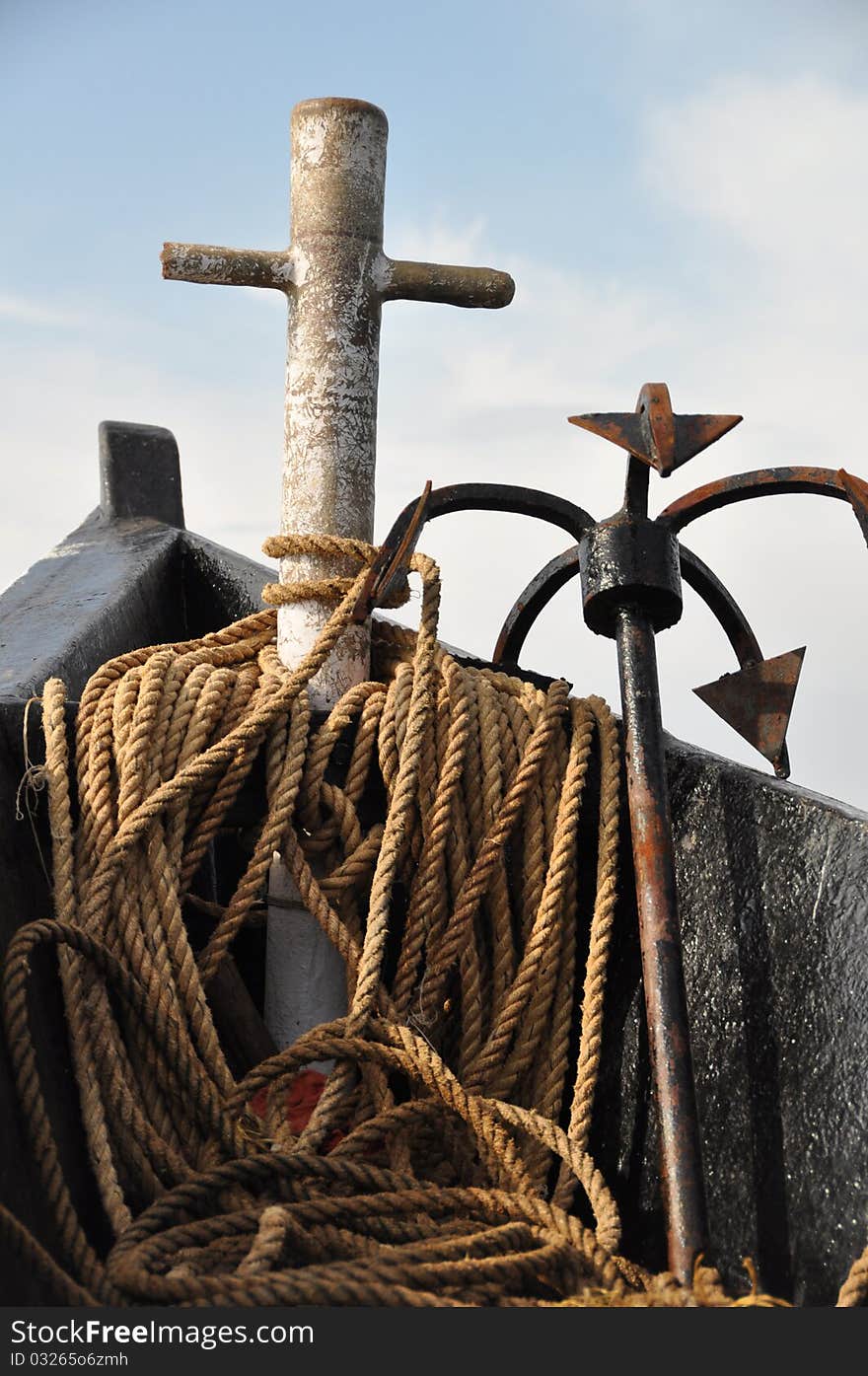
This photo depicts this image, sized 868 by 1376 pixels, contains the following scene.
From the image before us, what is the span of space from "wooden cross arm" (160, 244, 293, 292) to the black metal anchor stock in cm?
46

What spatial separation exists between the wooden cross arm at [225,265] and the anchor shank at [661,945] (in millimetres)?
769

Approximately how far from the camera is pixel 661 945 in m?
1.49

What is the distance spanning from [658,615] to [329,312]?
690 mm

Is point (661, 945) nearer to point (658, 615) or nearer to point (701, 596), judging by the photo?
point (658, 615)

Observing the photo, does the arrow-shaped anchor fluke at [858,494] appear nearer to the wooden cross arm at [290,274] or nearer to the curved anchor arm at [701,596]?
the curved anchor arm at [701,596]

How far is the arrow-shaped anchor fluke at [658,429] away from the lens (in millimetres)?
1620

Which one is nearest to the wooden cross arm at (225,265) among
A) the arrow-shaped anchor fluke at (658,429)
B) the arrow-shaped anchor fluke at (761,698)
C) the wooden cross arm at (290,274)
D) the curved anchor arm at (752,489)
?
the wooden cross arm at (290,274)

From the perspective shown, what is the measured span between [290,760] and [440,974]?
333mm

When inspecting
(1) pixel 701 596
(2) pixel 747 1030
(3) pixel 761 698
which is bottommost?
(2) pixel 747 1030

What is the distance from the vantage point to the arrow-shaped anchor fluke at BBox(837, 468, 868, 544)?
5.37 ft

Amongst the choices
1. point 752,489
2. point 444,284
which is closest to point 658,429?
point 752,489

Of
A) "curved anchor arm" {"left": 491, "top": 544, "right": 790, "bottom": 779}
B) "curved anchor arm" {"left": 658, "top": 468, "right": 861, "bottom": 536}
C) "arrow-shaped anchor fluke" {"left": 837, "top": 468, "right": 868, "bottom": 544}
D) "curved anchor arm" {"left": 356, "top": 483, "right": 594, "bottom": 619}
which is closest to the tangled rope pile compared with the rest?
"curved anchor arm" {"left": 356, "top": 483, "right": 594, "bottom": 619}

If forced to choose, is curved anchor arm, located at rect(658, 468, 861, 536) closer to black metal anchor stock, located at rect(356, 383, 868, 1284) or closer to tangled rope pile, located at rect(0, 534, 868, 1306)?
black metal anchor stock, located at rect(356, 383, 868, 1284)

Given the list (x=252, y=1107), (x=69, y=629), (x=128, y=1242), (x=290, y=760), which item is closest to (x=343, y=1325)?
(x=128, y=1242)
